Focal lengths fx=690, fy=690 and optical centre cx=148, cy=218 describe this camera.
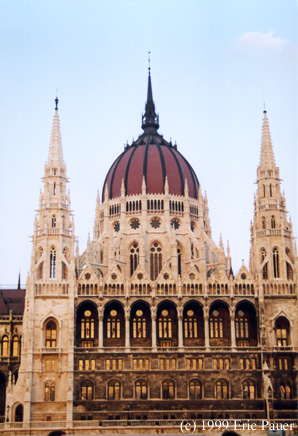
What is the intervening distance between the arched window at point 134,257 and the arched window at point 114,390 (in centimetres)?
2164

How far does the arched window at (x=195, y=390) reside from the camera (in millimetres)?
83875

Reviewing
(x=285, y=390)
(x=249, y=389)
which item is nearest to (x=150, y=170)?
(x=249, y=389)

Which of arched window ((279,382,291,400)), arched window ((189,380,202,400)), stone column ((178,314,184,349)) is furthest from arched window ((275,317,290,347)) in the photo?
stone column ((178,314,184,349))

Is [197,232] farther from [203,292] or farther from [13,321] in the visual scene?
[13,321]

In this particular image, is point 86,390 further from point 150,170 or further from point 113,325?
point 150,170

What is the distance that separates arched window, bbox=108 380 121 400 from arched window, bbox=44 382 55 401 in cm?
678

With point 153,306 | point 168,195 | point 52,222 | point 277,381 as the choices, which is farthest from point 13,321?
point 277,381

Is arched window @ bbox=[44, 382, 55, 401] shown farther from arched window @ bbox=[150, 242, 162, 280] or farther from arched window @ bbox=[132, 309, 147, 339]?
arched window @ bbox=[150, 242, 162, 280]

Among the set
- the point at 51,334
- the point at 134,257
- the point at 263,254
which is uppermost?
the point at 134,257

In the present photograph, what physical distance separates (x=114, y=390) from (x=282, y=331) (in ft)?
73.5

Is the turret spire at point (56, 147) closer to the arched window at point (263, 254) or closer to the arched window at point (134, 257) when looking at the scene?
the arched window at point (134, 257)

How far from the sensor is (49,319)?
282 feet

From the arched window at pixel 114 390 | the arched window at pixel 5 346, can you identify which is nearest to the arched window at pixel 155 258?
the arched window at pixel 114 390

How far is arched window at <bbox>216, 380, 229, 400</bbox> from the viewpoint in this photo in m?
84.1
